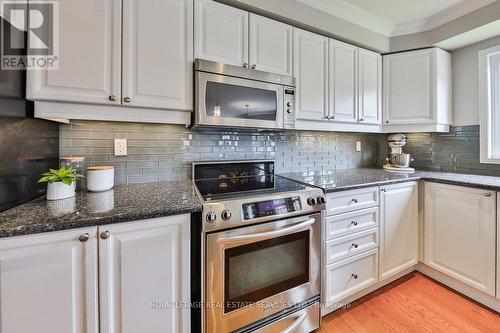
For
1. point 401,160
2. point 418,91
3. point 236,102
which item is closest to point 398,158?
point 401,160

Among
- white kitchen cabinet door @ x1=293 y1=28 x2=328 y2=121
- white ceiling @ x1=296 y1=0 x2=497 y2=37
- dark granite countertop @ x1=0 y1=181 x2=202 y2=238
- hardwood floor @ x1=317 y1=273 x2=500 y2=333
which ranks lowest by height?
hardwood floor @ x1=317 y1=273 x2=500 y2=333

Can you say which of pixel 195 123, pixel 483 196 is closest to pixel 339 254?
pixel 483 196

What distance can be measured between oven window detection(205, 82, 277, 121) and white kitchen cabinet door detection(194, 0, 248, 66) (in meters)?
0.21

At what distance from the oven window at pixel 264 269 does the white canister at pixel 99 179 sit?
86 cm

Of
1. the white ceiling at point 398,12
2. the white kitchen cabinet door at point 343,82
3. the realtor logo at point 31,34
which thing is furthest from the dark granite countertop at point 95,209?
the white ceiling at point 398,12

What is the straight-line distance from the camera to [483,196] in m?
1.63

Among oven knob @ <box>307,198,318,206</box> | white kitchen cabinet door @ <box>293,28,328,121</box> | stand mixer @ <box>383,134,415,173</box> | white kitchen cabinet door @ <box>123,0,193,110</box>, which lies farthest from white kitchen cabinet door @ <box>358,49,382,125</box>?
white kitchen cabinet door @ <box>123,0,193,110</box>

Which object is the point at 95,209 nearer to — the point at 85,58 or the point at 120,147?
Answer: the point at 120,147

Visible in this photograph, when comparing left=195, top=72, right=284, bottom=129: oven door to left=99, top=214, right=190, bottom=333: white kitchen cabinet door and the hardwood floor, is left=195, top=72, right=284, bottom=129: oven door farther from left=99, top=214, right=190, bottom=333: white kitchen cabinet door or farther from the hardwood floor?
the hardwood floor

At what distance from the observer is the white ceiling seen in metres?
1.86

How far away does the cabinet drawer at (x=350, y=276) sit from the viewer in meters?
1.55

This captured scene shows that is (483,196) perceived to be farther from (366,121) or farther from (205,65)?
(205,65)

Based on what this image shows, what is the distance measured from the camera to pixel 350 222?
1.63 meters

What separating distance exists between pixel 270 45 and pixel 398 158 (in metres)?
1.77
